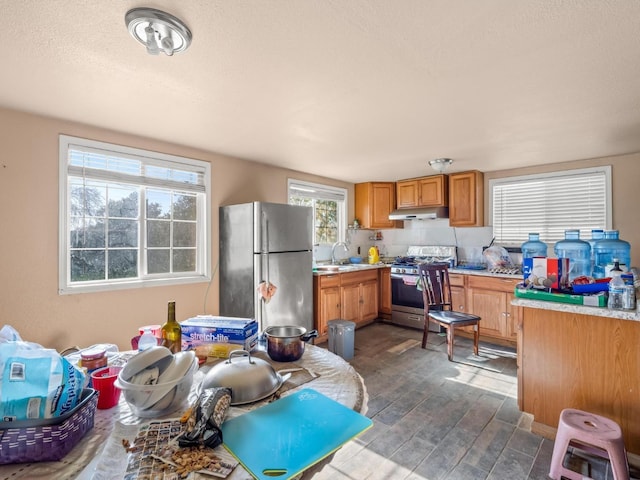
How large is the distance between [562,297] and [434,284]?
6.13 ft

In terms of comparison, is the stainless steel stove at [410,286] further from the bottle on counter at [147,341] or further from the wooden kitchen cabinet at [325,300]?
the bottle on counter at [147,341]

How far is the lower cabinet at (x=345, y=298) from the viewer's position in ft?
12.7

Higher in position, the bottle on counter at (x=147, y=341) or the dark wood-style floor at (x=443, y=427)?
the bottle on counter at (x=147, y=341)

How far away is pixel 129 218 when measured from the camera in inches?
114

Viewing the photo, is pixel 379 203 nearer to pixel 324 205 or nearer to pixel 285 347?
pixel 324 205

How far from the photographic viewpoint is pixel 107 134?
271cm

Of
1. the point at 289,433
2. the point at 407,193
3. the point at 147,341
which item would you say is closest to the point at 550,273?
the point at 289,433

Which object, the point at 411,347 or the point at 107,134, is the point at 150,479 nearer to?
the point at 107,134

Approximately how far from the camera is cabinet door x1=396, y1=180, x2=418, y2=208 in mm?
4887

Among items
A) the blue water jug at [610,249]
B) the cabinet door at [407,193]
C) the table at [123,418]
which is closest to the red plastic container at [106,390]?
the table at [123,418]

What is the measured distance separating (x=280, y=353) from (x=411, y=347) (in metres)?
2.95

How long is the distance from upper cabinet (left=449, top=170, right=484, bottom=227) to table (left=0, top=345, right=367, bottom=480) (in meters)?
3.76

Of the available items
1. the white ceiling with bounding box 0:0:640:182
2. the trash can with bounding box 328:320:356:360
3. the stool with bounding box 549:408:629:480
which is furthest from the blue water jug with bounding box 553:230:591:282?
the trash can with bounding box 328:320:356:360

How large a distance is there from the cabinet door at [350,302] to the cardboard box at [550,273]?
235cm
